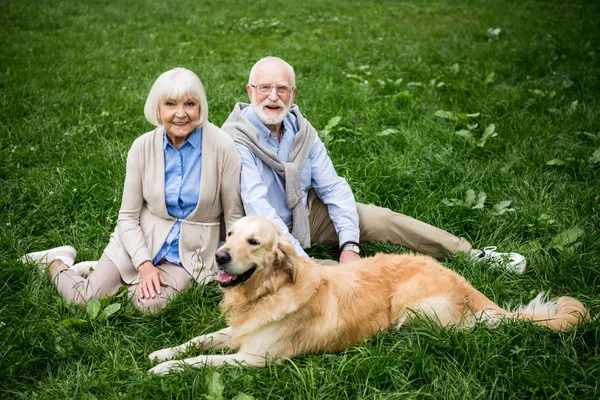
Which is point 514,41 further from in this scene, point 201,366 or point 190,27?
point 201,366

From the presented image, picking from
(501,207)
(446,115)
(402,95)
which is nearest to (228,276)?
(501,207)

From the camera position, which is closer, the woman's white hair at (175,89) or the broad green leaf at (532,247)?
the woman's white hair at (175,89)

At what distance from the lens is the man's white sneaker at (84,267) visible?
3493 millimetres

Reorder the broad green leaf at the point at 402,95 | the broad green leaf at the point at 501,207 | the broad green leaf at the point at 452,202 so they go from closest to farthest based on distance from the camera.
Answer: the broad green leaf at the point at 501,207
the broad green leaf at the point at 452,202
the broad green leaf at the point at 402,95

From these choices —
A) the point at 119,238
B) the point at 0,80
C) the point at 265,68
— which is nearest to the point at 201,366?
the point at 119,238

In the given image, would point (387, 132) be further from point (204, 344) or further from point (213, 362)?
point (213, 362)

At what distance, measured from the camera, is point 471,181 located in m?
4.64

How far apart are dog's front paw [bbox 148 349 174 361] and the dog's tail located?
208 centimetres

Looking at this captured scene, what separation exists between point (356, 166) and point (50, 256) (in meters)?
2.89

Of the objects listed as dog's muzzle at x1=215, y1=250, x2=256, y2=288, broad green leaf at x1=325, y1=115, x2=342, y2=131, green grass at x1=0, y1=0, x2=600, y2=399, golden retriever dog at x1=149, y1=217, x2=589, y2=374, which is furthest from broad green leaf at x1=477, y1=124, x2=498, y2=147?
dog's muzzle at x1=215, y1=250, x2=256, y2=288

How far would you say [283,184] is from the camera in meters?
3.63

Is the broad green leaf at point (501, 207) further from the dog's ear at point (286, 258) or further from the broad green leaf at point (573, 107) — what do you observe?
the broad green leaf at point (573, 107)

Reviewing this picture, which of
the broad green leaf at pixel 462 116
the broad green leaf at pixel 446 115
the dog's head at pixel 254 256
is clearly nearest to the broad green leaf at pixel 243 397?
the dog's head at pixel 254 256

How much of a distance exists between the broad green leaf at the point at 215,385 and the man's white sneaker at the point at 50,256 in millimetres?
1677
